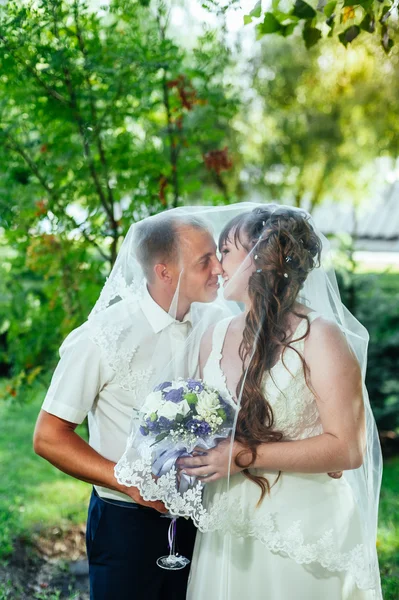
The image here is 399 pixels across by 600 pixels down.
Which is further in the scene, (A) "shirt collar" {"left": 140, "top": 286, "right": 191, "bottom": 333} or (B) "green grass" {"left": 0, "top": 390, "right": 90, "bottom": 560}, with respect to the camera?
(B) "green grass" {"left": 0, "top": 390, "right": 90, "bottom": 560}

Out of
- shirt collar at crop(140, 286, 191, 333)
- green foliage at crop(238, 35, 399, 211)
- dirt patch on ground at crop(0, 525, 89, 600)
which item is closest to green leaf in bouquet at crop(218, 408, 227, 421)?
shirt collar at crop(140, 286, 191, 333)

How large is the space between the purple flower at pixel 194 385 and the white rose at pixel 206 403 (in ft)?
0.09

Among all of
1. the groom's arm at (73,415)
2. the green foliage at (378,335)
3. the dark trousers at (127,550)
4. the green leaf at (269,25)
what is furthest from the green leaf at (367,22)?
the green foliage at (378,335)

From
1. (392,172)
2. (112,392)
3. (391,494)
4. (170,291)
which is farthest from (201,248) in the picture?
(392,172)

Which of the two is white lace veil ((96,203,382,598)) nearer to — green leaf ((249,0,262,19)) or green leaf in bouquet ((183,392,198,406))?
green leaf in bouquet ((183,392,198,406))

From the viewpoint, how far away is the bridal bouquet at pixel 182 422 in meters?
2.21

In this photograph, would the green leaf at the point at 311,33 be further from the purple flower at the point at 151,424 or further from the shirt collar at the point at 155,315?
the purple flower at the point at 151,424

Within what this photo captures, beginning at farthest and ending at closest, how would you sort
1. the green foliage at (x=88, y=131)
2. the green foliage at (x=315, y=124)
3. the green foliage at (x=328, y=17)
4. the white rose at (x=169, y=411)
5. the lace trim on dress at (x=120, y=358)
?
the green foliage at (x=315, y=124) → the green foliage at (x=88, y=131) → the green foliage at (x=328, y=17) → the lace trim on dress at (x=120, y=358) → the white rose at (x=169, y=411)

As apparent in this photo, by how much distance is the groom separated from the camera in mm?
2410

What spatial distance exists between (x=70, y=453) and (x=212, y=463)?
0.50 meters

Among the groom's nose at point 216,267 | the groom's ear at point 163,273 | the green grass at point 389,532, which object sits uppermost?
the groom's nose at point 216,267

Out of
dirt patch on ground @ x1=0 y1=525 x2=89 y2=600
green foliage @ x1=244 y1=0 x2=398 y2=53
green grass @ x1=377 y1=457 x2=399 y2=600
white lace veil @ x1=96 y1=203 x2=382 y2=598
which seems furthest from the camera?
green grass @ x1=377 y1=457 x2=399 y2=600

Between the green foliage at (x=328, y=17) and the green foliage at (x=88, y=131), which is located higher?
the green foliage at (x=328, y=17)

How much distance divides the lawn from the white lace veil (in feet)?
6.27
